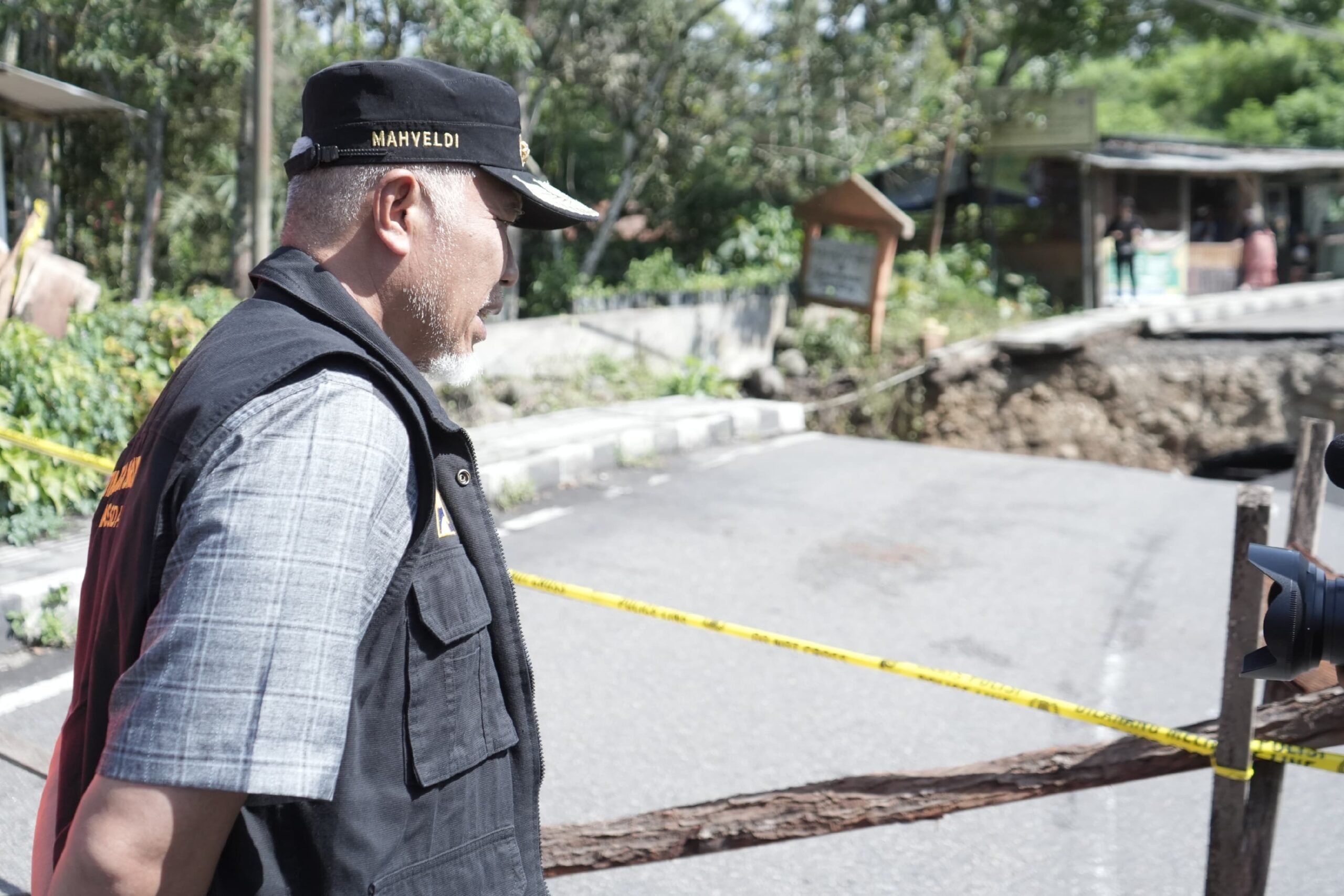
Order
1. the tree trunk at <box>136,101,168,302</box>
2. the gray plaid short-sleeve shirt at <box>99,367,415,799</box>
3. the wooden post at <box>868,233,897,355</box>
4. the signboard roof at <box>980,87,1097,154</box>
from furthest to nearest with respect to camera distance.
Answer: the signboard roof at <box>980,87,1097,154</box> < the wooden post at <box>868,233,897,355</box> < the tree trunk at <box>136,101,168,302</box> < the gray plaid short-sleeve shirt at <box>99,367,415,799</box>

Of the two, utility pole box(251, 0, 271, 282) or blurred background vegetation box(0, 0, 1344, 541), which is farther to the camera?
blurred background vegetation box(0, 0, 1344, 541)

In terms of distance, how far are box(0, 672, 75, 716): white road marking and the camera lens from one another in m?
3.71

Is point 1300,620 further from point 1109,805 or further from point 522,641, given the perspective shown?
point 1109,805

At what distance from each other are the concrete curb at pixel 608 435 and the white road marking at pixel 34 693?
3170 millimetres

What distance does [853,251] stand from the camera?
14.0m

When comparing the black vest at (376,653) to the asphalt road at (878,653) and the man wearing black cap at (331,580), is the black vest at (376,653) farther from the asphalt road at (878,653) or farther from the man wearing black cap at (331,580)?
the asphalt road at (878,653)

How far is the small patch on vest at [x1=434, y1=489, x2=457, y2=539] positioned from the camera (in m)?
1.27

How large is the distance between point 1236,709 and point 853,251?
478 inches

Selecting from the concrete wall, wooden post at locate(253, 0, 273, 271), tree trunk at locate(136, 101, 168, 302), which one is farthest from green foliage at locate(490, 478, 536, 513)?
tree trunk at locate(136, 101, 168, 302)

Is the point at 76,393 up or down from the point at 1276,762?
up

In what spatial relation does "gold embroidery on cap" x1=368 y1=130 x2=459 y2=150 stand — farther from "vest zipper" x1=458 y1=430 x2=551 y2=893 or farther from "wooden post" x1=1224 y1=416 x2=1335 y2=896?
"wooden post" x1=1224 y1=416 x2=1335 y2=896

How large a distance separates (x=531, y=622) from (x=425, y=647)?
13.7 ft

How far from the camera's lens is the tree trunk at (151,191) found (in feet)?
40.1

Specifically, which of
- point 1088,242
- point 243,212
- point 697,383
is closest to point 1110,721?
point 697,383
